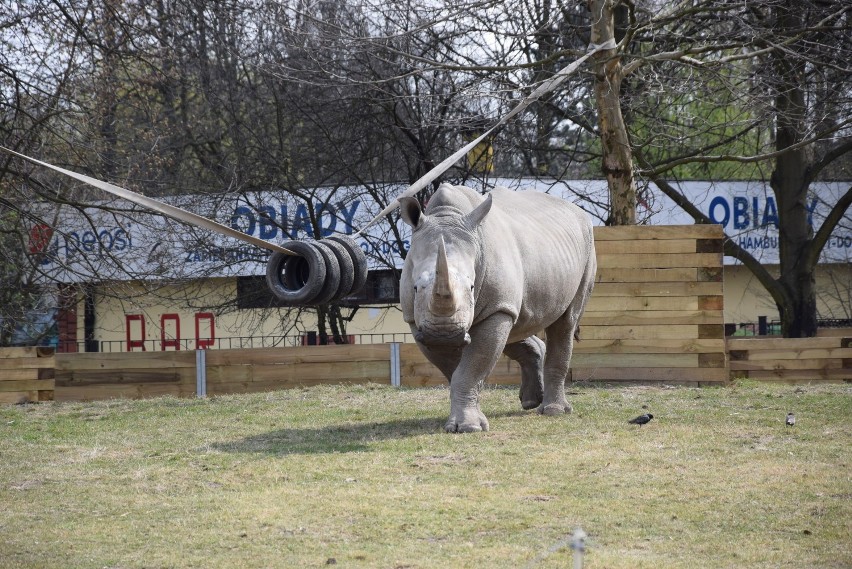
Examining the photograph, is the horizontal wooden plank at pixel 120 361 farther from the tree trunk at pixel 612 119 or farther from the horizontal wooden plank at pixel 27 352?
the tree trunk at pixel 612 119

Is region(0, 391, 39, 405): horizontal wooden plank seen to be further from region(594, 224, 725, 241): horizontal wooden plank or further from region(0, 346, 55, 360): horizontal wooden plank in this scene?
region(594, 224, 725, 241): horizontal wooden plank

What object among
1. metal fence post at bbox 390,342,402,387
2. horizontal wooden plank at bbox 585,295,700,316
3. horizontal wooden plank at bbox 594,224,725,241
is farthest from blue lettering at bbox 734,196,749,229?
metal fence post at bbox 390,342,402,387

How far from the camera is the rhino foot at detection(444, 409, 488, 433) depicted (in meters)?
8.27

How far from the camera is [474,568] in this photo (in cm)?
474

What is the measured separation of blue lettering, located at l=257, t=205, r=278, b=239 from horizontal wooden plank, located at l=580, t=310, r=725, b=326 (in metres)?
6.94

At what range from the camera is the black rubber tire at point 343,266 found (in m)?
8.41

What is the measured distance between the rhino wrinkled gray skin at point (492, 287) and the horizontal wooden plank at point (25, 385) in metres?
5.38

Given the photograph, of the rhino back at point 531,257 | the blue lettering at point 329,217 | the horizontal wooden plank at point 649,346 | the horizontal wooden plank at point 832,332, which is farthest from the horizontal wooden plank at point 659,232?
the blue lettering at point 329,217

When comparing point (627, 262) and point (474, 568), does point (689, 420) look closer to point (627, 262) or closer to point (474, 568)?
point (627, 262)

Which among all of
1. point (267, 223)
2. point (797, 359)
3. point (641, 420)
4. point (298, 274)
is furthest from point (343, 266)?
point (267, 223)

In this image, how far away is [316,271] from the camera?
8.19 metres

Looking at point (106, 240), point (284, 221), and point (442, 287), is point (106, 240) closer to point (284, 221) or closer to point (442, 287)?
point (284, 221)

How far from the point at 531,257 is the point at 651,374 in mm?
3680

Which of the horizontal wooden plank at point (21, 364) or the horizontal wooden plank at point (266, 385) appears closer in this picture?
the horizontal wooden plank at point (21, 364)
